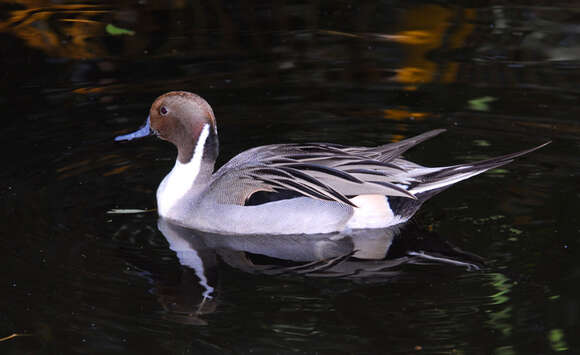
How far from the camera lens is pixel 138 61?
32.8 feet

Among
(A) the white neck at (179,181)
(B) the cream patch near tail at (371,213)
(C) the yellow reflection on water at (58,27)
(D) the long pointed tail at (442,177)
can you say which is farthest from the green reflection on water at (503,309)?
(C) the yellow reflection on water at (58,27)

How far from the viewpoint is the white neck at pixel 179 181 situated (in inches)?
270

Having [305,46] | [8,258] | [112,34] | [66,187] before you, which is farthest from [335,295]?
[112,34]

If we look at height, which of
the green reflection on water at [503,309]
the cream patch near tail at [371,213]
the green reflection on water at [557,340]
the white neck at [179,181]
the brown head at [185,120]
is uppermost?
the brown head at [185,120]

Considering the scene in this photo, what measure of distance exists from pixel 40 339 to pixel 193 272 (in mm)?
1125

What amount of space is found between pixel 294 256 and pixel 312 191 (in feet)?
1.60

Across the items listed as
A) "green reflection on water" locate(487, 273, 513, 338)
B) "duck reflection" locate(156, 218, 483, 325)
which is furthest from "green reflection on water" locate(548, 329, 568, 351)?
"duck reflection" locate(156, 218, 483, 325)

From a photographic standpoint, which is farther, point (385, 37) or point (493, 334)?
point (385, 37)

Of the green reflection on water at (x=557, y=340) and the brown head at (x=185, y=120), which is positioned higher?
the brown head at (x=185, y=120)

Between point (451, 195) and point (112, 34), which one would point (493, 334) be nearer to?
point (451, 195)

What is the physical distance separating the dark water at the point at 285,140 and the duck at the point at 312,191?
223 millimetres

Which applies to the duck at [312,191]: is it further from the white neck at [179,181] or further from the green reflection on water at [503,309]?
the green reflection on water at [503,309]

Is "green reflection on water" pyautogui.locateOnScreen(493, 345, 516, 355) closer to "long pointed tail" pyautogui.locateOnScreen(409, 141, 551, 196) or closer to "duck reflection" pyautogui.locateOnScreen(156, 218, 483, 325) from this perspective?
"duck reflection" pyautogui.locateOnScreen(156, 218, 483, 325)

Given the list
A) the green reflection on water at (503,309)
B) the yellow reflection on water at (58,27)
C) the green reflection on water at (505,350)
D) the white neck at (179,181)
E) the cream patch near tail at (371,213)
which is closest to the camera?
the green reflection on water at (505,350)
